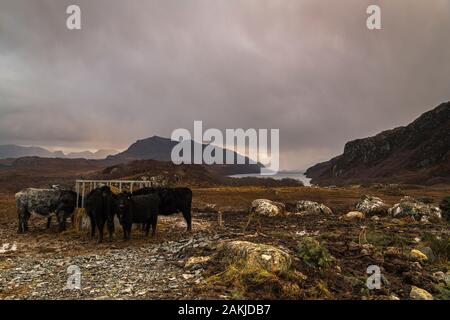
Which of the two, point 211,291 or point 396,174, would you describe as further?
point 396,174

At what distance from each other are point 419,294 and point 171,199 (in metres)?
12.4

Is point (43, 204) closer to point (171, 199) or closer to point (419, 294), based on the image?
point (171, 199)

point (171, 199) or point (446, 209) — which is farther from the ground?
point (171, 199)

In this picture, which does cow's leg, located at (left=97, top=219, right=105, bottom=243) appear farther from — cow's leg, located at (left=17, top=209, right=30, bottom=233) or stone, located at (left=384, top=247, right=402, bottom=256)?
stone, located at (left=384, top=247, right=402, bottom=256)

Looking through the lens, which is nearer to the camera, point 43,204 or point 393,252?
point 393,252

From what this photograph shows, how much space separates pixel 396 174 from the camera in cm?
13825

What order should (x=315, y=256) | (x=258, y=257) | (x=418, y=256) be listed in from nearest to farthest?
(x=258, y=257) → (x=315, y=256) → (x=418, y=256)

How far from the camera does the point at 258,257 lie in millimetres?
9898

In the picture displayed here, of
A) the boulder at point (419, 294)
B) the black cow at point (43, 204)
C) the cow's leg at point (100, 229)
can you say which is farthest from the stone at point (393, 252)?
the black cow at point (43, 204)

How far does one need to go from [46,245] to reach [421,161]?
152 meters

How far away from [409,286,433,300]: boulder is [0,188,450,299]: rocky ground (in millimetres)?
25

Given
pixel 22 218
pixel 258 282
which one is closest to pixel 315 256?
pixel 258 282

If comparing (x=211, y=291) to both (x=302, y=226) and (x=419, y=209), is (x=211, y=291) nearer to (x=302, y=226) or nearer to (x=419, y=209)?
(x=302, y=226)
